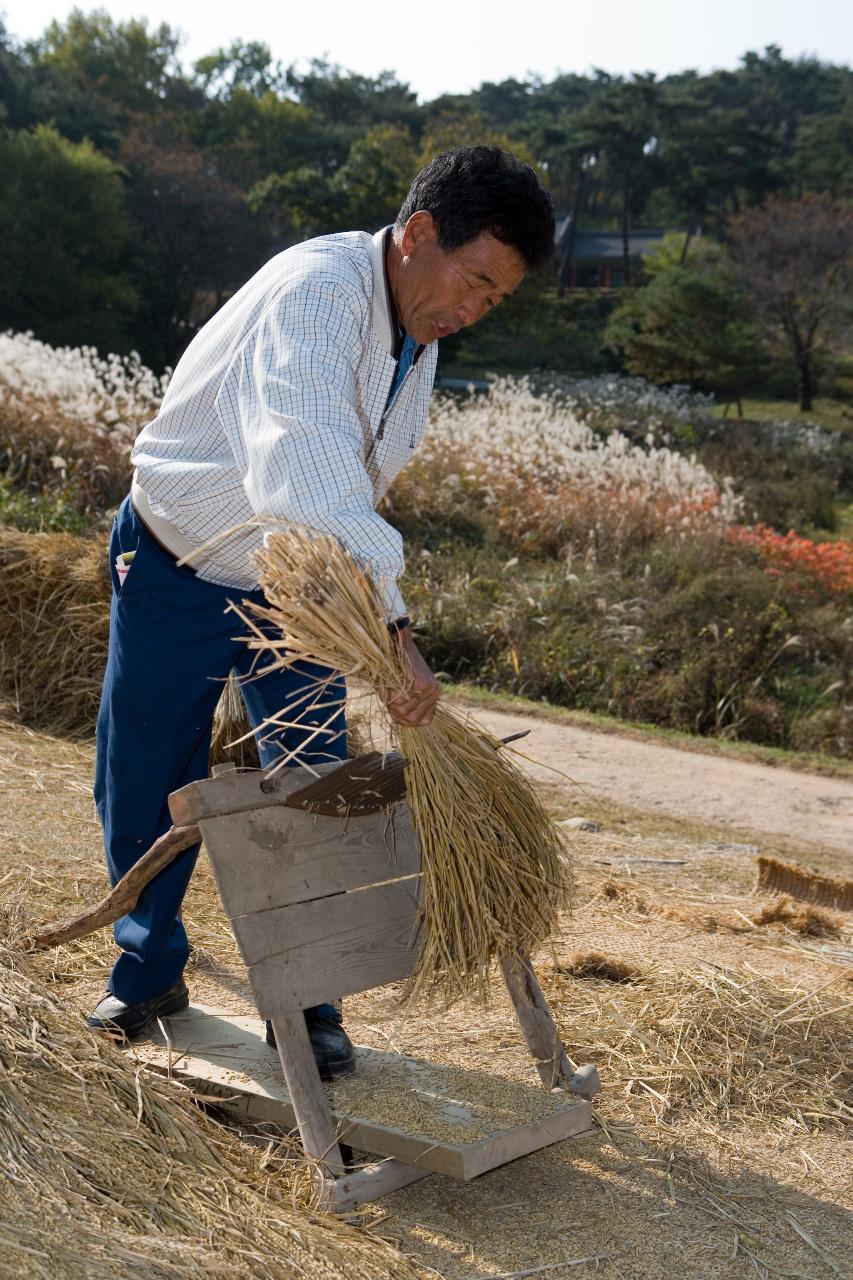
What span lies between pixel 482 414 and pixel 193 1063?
8.92m

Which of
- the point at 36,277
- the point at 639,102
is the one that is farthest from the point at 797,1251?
the point at 639,102

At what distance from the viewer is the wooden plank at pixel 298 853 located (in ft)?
7.73

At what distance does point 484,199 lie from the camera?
91.1 inches

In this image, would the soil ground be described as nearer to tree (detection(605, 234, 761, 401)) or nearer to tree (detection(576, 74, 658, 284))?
tree (detection(605, 234, 761, 401))

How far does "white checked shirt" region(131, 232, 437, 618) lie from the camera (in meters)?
2.12

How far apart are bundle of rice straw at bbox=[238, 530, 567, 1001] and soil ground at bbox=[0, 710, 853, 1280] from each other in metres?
0.25

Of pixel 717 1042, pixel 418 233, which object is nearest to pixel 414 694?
pixel 418 233

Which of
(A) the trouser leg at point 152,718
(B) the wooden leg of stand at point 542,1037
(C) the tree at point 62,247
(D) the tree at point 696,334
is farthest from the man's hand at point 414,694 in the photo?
(C) the tree at point 62,247

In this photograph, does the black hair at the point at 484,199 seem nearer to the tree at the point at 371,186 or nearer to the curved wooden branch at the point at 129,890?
the curved wooden branch at the point at 129,890

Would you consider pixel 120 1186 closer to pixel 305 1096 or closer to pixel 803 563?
pixel 305 1096

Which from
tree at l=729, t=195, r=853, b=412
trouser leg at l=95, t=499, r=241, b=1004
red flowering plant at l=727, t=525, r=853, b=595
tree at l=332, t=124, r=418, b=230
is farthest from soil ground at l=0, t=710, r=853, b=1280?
tree at l=729, t=195, r=853, b=412

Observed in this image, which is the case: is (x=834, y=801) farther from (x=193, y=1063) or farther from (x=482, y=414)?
(x=482, y=414)

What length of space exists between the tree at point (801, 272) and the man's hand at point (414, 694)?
25.1 m

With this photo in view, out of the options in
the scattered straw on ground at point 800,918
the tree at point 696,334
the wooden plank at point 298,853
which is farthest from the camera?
the tree at point 696,334
